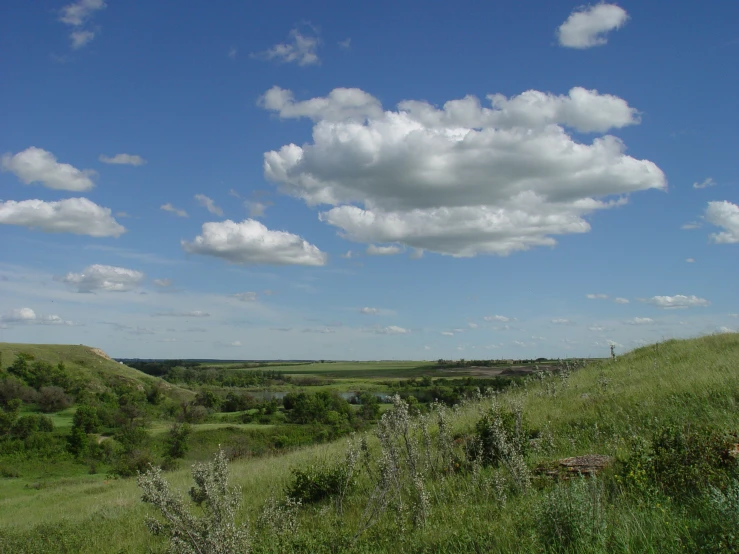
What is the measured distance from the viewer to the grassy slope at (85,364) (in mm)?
105125

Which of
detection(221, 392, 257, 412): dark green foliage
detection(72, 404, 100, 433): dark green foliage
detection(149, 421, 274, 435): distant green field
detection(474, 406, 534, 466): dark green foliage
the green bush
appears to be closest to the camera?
the green bush

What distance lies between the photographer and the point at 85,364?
381ft

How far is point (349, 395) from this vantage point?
91625 millimetres

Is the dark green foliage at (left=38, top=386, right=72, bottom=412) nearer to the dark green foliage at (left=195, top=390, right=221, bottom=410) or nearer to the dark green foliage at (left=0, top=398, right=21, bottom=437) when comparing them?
the dark green foliage at (left=0, top=398, right=21, bottom=437)

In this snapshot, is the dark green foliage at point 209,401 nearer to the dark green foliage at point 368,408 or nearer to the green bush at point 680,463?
the dark green foliage at point 368,408

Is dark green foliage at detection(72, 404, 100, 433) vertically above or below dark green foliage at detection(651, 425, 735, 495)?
below

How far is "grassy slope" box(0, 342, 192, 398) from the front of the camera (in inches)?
4139

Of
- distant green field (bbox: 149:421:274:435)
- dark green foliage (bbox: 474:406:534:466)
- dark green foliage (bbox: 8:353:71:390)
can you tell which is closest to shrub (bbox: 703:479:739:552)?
dark green foliage (bbox: 474:406:534:466)

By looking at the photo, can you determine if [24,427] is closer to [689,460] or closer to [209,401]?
[209,401]

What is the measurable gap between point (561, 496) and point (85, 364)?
133 metres

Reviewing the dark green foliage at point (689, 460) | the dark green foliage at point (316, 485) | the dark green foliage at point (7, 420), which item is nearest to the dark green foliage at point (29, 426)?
the dark green foliage at point (7, 420)

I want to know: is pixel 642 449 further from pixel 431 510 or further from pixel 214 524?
pixel 214 524

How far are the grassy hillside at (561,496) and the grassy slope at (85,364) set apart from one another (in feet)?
352

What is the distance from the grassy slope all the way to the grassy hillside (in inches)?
4228
